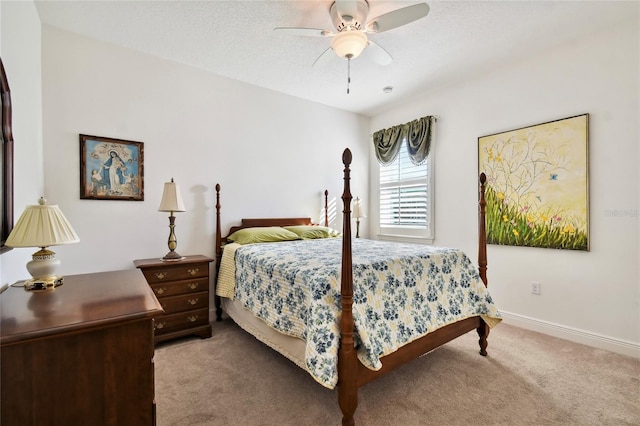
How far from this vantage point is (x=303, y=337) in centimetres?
186

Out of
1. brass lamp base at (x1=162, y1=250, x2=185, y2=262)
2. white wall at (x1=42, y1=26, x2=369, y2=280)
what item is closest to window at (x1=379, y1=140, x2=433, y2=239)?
white wall at (x1=42, y1=26, x2=369, y2=280)

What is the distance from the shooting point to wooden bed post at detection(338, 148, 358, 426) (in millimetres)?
1603

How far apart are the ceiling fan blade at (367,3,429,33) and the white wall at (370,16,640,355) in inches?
72.7

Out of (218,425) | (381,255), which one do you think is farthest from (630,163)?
(218,425)

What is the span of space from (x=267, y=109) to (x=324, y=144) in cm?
98

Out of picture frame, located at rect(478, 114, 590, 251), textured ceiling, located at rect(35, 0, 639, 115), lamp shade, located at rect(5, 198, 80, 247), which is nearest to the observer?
lamp shade, located at rect(5, 198, 80, 247)

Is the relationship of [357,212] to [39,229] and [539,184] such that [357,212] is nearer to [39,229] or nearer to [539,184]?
[539,184]

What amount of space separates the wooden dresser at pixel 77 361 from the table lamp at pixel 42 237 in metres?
0.23

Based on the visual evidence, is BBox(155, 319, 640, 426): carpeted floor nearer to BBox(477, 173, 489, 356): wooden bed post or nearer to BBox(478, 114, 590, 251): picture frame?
BBox(477, 173, 489, 356): wooden bed post

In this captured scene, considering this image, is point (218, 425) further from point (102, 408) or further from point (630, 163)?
point (630, 163)

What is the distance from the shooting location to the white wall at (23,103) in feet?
5.41

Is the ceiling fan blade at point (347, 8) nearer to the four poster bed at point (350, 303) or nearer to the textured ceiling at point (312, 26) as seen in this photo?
the textured ceiling at point (312, 26)

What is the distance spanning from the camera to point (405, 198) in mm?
4359

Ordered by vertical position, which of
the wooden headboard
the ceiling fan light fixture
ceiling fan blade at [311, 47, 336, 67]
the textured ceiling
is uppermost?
the textured ceiling
